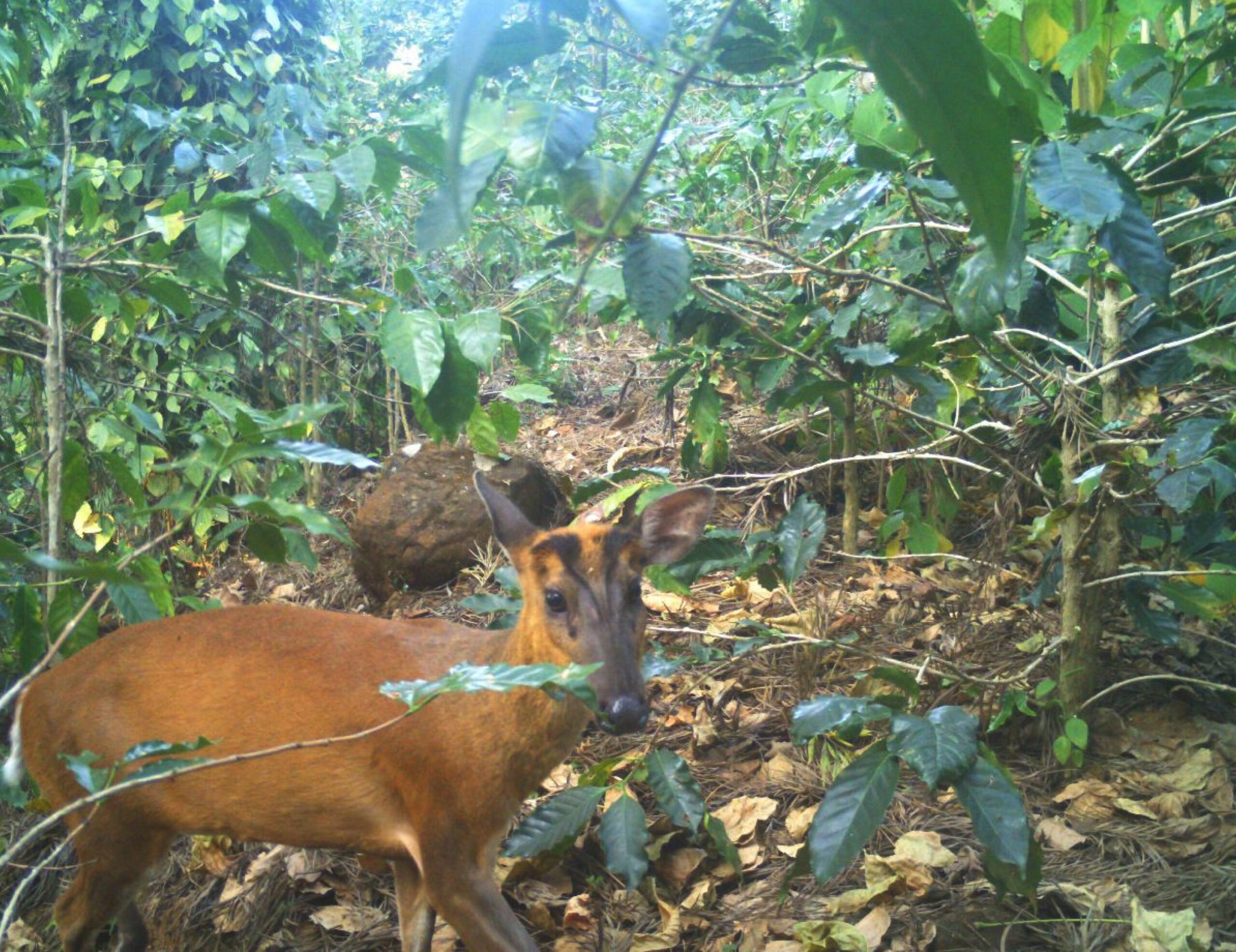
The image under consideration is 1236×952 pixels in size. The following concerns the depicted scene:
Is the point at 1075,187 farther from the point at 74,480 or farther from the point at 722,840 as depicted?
the point at 74,480

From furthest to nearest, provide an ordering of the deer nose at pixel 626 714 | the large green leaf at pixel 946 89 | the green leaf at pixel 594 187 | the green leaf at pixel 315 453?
the deer nose at pixel 626 714, the green leaf at pixel 315 453, the green leaf at pixel 594 187, the large green leaf at pixel 946 89

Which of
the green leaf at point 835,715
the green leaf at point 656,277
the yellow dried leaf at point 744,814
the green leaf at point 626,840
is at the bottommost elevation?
the yellow dried leaf at point 744,814

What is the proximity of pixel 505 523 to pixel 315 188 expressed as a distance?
1.26m

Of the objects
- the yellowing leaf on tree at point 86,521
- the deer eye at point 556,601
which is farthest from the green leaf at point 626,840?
the yellowing leaf on tree at point 86,521

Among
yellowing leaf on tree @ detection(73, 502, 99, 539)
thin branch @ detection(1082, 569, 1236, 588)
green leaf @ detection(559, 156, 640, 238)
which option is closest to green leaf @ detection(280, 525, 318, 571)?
yellowing leaf on tree @ detection(73, 502, 99, 539)

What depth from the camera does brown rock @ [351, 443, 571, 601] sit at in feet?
18.8

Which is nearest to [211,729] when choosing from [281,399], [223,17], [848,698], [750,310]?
[848,698]

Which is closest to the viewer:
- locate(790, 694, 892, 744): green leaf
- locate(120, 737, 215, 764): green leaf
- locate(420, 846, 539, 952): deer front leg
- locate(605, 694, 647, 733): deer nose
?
locate(120, 737, 215, 764): green leaf

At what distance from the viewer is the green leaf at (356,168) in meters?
2.66

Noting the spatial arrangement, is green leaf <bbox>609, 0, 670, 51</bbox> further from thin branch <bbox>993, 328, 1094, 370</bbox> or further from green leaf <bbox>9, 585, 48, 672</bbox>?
thin branch <bbox>993, 328, 1094, 370</bbox>

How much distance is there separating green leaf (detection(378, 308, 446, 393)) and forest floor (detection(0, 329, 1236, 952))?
123 cm

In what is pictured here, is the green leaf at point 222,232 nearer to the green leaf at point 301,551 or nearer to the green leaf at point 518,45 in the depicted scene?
the green leaf at point 301,551

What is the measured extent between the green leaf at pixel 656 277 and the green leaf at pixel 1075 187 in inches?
29.0

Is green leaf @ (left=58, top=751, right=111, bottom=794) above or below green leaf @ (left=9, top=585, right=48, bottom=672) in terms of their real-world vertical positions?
above
